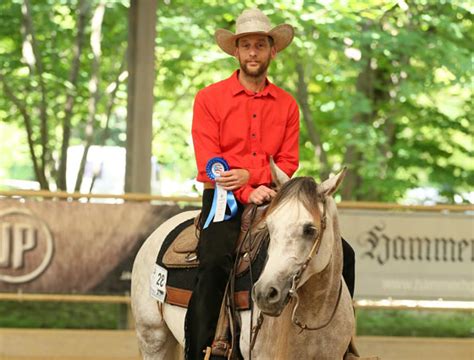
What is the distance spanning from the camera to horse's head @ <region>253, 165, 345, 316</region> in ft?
14.1

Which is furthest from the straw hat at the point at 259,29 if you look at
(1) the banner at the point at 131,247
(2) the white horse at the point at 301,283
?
(1) the banner at the point at 131,247

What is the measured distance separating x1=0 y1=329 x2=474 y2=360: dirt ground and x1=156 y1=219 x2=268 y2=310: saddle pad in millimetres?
4161

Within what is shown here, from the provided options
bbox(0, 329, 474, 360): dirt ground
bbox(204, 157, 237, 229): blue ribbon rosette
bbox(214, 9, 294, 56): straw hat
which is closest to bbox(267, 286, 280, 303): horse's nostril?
bbox(204, 157, 237, 229): blue ribbon rosette

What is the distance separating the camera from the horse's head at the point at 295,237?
14.1 feet

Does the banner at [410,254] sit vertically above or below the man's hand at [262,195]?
below

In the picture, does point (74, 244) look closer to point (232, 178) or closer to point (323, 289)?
point (232, 178)

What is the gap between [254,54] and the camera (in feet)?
17.7

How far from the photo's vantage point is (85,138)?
1234cm

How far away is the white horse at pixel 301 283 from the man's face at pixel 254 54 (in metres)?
0.78

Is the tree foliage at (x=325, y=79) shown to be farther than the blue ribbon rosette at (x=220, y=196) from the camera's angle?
Yes

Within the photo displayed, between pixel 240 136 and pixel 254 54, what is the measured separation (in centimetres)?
41

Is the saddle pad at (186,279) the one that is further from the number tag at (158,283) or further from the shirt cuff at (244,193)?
the shirt cuff at (244,193)

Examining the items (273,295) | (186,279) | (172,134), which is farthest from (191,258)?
(172,134)

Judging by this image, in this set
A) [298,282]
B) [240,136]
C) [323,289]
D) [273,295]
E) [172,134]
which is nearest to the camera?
[273,295]
